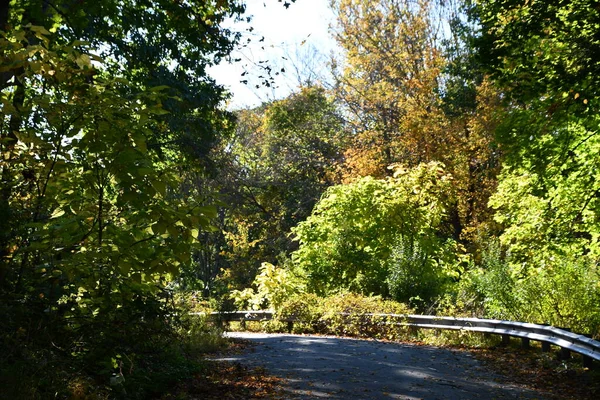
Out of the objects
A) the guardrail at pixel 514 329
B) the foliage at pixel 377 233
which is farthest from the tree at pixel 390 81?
the guardrail at pixel 514 329

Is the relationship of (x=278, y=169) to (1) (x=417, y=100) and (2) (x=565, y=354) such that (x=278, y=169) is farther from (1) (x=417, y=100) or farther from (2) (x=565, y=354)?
(2) (x=565, y=354)

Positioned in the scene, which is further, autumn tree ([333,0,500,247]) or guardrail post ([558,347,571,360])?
autumn tree ([333,0,500,247])

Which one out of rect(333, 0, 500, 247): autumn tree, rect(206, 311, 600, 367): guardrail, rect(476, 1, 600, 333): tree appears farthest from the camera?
rect(333, 0, 500, 247): autumn tree

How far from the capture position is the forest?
5496 mm

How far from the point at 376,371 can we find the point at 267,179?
26.1m

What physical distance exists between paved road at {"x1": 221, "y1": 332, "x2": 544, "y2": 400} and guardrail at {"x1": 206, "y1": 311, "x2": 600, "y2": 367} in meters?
1.08

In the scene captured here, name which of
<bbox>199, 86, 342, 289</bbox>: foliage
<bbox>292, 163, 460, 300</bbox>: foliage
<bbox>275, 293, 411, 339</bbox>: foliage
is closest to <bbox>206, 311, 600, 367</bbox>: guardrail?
<bbox>275, 293, 411, 339</bbox>: foliage

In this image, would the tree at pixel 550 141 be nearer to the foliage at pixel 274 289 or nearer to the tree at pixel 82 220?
the foliage at pixel 274 289

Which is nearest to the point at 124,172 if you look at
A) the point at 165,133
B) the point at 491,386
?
the point at 491,386

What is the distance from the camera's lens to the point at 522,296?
1551cm

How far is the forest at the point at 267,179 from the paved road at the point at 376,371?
1808mm

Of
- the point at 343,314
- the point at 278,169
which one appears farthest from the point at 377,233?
the point at 278,169

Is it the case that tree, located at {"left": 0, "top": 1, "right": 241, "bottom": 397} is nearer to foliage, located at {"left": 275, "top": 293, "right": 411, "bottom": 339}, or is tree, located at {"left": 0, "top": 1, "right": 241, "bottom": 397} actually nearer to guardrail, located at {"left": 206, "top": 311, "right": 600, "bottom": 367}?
guardrail, located at {"left": 206, "top": 311, "right": 600, "bottom": 367}

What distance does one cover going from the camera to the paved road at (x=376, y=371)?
30.6 feet
